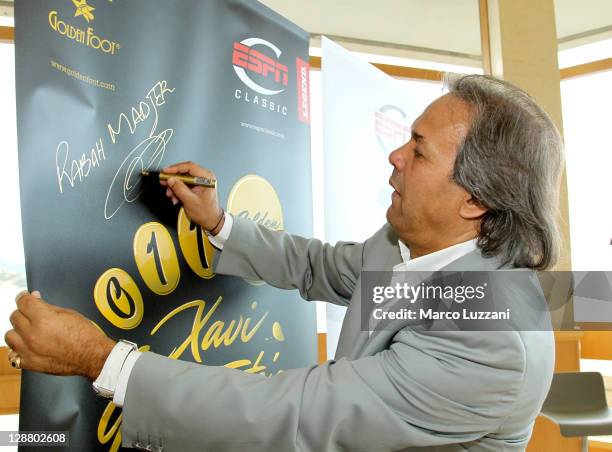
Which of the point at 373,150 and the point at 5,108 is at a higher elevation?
the point at 5,108

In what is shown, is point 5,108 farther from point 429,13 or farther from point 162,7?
point 429,13

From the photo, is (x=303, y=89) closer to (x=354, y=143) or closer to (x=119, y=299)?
(x=354, y=143)

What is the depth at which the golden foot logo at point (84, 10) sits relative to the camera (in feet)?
3.86

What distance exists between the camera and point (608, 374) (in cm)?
394

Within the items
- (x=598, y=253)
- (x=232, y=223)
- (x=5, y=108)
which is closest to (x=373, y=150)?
(x=232, y=223)

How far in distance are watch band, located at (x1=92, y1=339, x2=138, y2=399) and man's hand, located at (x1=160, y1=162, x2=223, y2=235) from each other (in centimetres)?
48

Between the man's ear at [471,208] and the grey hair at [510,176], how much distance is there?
0.06 ft

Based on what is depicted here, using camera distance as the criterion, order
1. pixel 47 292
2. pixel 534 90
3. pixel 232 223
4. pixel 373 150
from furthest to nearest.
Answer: pixel 534 90 < pixel 373 150 < pixel 232 223 < pixel 47 292

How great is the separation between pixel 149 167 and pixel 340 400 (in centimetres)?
72

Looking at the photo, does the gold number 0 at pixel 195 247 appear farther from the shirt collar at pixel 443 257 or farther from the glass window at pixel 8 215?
the glass window at pixel 8 215

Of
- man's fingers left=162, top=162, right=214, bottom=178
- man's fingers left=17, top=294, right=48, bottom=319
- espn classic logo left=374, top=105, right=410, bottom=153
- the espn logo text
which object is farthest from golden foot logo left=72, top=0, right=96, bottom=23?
espn classic logo left=374, top=105, right=410, bottom=153

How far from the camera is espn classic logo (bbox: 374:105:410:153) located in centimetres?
242

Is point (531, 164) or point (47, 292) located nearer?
point (47, 292)

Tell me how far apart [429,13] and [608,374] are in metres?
2.81
